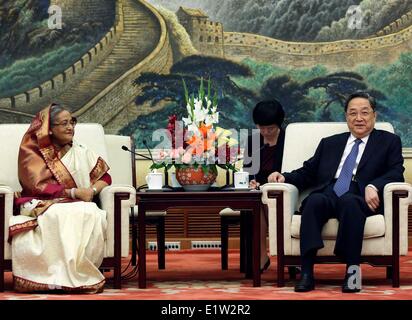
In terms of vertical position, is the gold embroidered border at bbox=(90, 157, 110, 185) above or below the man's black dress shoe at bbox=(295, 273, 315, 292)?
above

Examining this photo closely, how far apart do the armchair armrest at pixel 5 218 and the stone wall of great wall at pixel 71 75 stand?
307 cm

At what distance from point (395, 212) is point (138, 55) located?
3.83 metres

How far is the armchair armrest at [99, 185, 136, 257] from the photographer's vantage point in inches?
264

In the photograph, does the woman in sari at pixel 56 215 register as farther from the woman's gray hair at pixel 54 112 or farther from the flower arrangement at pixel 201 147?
the flower arrangement at pixel 201 147

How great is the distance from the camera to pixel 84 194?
686 cm

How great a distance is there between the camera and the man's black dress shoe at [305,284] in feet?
21.1

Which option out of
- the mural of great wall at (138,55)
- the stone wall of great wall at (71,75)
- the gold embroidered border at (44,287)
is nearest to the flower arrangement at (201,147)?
the gold embroidered border at (44,287)

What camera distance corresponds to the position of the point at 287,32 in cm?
970

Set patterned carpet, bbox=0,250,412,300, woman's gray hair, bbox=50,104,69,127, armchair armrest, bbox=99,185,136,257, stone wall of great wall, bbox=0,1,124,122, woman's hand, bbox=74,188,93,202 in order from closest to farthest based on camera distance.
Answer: patterned carpet, bbox=0,250,412,300 < armchair armrest, bbox=99,185,136,257 < woman's hand, bbox=74,188,93,202 < woman's gray hair, bbox=50,104,69,127 < stone wall of great wall, bbox=0,1,124,122

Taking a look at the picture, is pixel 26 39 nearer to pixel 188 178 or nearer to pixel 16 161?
pixel 16 161

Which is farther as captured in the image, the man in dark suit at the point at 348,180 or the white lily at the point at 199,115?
the white lily at the point at 199,115

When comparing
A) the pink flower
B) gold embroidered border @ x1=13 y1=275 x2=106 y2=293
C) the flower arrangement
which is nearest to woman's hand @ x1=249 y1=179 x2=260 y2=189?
the flower arrangement

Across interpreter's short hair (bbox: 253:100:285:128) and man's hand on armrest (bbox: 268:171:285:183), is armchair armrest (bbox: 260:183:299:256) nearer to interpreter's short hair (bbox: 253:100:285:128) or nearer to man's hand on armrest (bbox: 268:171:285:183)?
man's hand on armrest (bbox: 268:171:285:183)

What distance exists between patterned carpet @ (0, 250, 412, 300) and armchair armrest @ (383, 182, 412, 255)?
0.98 feet
